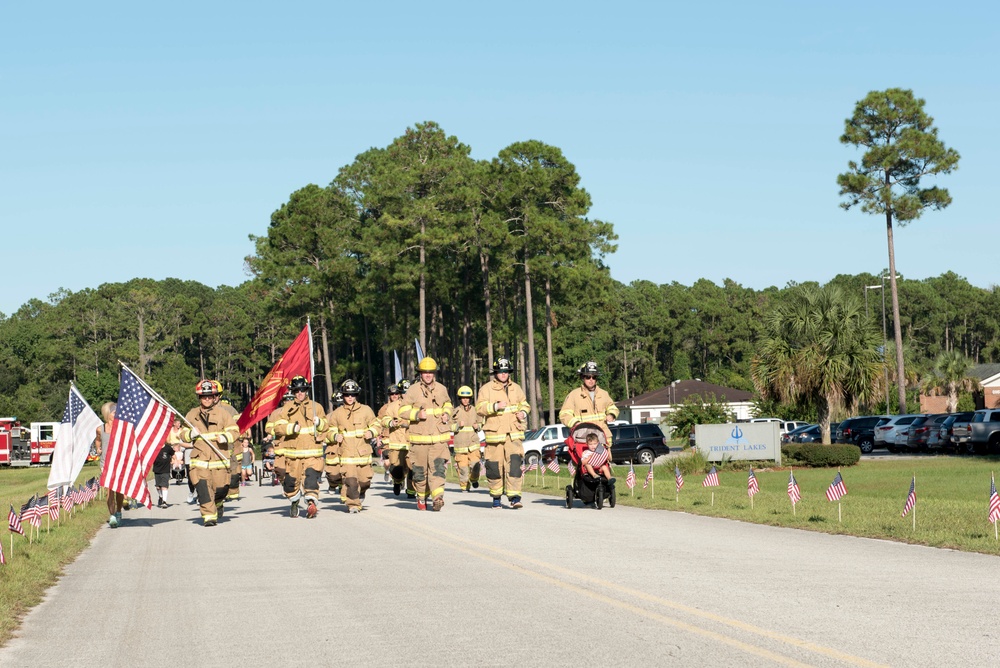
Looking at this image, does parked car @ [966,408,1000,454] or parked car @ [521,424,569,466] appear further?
parked car @ [521,424,569,466]

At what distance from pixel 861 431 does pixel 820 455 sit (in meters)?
14.9

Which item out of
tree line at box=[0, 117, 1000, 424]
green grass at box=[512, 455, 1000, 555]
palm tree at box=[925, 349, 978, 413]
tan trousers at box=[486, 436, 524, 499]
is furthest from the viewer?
palm tree at box=[925, 349, 978, 413]

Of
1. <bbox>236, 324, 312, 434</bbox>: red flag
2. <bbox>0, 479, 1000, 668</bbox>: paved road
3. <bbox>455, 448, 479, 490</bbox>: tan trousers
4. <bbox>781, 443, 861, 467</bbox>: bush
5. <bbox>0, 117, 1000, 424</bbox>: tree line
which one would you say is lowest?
<bbox>781, 443, 861, 467</bbox>: bush

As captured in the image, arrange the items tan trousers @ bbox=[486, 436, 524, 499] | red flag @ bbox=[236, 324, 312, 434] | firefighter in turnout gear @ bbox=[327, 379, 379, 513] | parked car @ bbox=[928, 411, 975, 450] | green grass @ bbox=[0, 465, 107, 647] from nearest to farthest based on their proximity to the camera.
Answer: green grass @ bbox=[0, 465, 107, 647] < tan trousers @ bbox=[486, 436, 524, 499] < firefighter in turnout gear @ bbox=[327, 379, 379, 513] < red flag @ bbox=[236, 324, 312, 434] < parked car @ bbox=[928, 411, 975, 450]

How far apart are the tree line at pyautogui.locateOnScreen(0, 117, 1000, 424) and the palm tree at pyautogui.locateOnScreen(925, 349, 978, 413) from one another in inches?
279

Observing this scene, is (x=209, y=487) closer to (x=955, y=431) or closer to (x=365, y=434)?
(x=365, y=434)

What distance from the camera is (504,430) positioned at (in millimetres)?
20031

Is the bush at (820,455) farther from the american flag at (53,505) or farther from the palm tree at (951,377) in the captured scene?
the palm tree at (951,377)

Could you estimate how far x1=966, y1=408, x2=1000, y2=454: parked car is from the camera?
46.2 m

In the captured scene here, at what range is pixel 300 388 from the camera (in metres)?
20.5

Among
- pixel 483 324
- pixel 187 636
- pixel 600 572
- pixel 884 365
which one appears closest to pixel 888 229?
pixel 884 365

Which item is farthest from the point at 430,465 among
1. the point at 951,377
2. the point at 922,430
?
the point at 951,377

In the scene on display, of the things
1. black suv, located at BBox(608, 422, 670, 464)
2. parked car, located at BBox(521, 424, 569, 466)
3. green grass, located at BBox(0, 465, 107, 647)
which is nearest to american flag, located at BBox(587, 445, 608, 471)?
green grass, located at BBox(0, 465, 107, 647)

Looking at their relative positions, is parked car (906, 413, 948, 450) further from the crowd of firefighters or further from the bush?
the crowd of firefighters
